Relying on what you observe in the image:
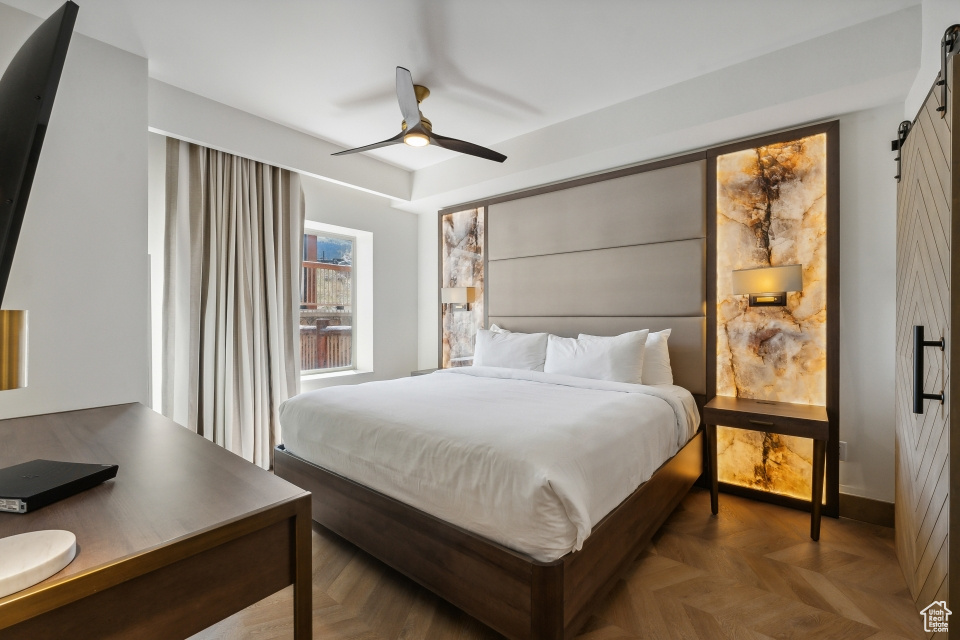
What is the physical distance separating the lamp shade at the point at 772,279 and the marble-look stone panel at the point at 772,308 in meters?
0.26

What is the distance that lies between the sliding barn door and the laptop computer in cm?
231

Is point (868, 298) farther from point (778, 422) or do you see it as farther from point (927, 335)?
point (927, 335)

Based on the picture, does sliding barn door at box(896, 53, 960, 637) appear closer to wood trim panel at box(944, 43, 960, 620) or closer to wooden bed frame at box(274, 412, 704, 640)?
wood trim panel at box(944, 43, 960, 620)

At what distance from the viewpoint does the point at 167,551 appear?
730 millimetres

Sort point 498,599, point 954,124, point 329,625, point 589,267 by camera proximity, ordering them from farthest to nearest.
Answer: point 589,267 < point 329,625 < point 498,599 < point 954,124

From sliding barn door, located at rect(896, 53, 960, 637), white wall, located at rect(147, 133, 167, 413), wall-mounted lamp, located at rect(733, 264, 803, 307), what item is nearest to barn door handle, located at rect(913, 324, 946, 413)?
sliding barn door, located at rect(896, 53, 960, 637)

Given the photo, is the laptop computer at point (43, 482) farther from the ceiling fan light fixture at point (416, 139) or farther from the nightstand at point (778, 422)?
the nightstand at point (778, 422)

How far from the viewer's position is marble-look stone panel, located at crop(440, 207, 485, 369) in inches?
179

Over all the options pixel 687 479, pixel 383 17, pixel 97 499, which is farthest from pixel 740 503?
pixel 383 17

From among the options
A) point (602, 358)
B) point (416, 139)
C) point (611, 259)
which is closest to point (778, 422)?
point (602, 358)

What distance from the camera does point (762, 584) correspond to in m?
1.99

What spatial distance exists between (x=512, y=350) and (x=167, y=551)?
122 inches

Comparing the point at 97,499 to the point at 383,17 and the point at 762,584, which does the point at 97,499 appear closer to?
the point at 383,17

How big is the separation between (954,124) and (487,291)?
134 inches
